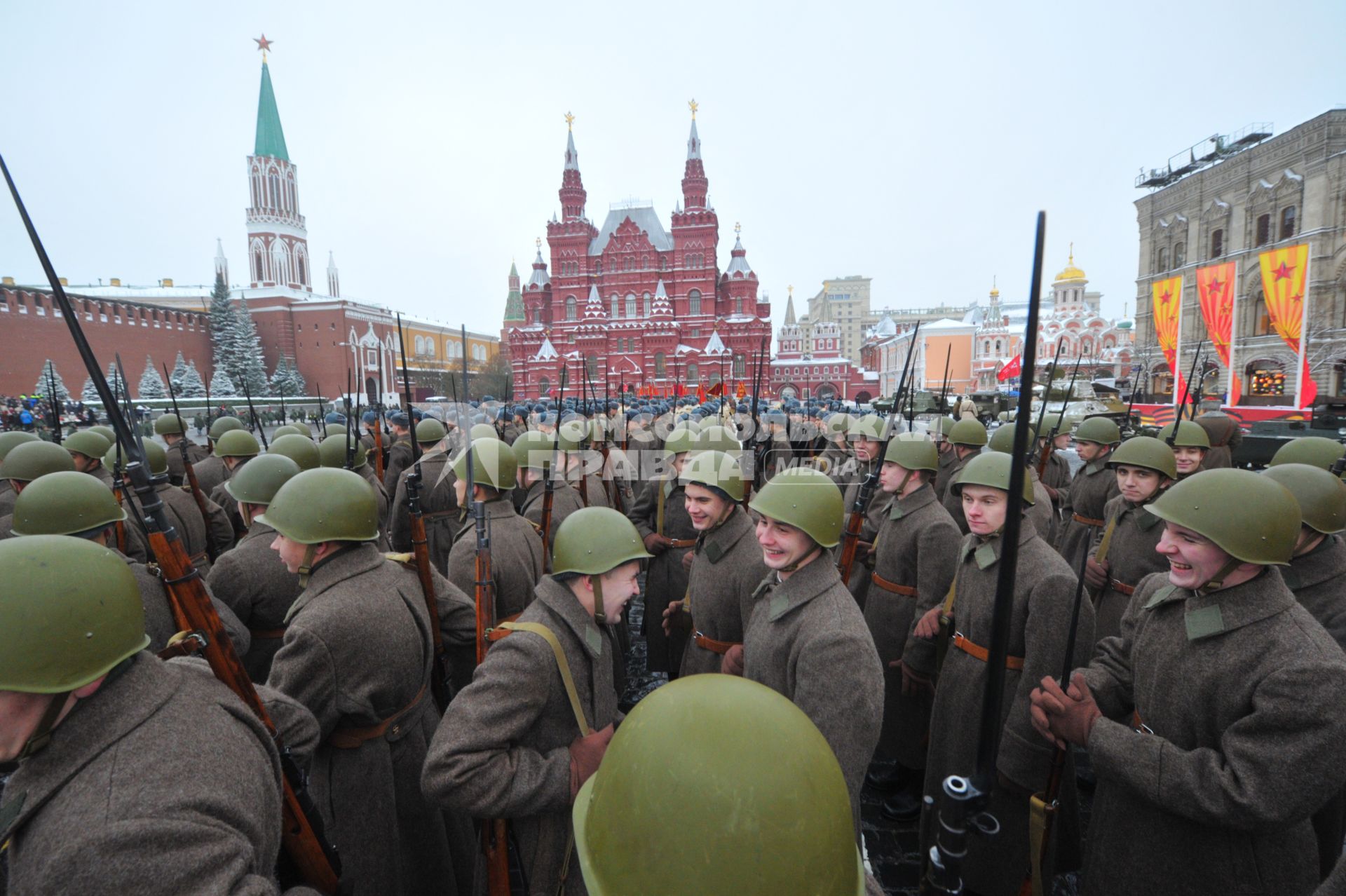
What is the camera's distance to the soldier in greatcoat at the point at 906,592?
3.97 m

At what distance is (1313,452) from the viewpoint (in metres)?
4.38

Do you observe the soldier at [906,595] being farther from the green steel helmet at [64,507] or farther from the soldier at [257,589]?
the green steel helmet at [64,507]

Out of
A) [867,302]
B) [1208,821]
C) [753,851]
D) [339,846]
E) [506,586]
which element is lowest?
[339,846]

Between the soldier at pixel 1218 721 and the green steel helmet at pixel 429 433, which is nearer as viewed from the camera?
the soldier at pixel 1218 721

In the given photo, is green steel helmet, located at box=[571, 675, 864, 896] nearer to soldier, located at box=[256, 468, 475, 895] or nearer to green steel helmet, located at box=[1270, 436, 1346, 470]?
soldier, located at box=[256, 468, 475, 895]

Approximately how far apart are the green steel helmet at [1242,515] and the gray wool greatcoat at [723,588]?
6.37ft

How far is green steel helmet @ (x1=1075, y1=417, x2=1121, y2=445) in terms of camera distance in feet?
20.7

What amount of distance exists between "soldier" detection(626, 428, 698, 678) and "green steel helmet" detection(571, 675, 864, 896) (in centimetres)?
415

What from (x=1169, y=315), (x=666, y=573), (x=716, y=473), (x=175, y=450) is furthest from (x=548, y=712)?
(x=1169, y=315)

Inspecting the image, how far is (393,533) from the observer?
594cm

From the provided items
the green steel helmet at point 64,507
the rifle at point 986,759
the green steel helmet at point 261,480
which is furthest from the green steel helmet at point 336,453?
the rifle at point 986,759

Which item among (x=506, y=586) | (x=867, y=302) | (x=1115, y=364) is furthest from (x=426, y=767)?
(x=867, y=302)

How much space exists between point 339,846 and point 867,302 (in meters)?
141

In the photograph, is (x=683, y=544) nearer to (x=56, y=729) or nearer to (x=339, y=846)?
(x=339, y=846)
